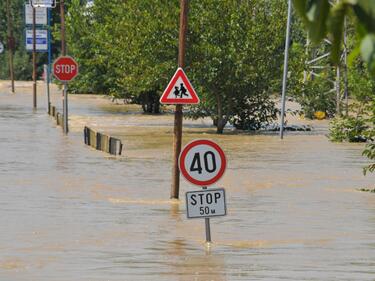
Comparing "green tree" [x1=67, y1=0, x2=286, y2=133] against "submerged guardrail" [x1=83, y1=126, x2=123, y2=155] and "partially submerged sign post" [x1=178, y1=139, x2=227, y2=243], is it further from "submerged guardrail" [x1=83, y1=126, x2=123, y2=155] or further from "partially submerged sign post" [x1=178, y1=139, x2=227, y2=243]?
"partially submerged sign post" [x1=178, y1=139, x2=227, y2=243]

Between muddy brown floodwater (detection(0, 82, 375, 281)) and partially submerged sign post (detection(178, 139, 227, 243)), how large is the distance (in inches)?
22.3

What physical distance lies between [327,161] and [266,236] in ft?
59.1

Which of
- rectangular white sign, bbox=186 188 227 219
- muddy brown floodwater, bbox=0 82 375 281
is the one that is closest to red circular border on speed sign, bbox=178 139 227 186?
rectangular white sign, bbox=186 188 227 219

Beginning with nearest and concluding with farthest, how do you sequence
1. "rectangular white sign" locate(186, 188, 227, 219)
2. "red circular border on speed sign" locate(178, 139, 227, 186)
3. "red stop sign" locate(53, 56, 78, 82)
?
"red circular border on speed sign" locate(178, 139, 227, 186)
"rectangular white sign" locate(186, 188, 227, 219)
"red stop sign" locate(53, 56, 78, 82)

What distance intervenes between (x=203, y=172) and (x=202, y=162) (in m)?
0.11

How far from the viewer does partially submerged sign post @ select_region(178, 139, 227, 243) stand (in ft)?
44.6

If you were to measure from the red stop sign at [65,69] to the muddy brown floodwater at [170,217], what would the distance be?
2.26 meters

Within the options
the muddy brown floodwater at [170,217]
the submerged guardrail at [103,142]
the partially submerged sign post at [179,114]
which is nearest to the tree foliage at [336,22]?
the muddy brown floodwater at [170,217]

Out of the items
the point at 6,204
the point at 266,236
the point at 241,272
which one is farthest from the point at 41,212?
the point at 241,272

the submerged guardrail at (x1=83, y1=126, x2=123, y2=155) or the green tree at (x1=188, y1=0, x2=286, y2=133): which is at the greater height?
the green tree at (x1=188, y1=0, x2=286, y2=133)

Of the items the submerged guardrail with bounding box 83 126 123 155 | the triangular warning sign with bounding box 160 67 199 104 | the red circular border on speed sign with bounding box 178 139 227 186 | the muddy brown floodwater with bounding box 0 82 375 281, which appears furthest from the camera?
the submerged guardrail with bounding box 83 126 123 155

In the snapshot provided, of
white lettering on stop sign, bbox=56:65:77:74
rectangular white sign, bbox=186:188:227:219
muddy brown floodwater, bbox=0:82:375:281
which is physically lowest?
muddy brown floodwater, bbox=0:82:375:281

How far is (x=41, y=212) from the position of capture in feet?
66.5

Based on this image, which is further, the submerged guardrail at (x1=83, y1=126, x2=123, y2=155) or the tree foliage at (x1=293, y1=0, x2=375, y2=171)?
the submerged guardrail at (x1=83, y1=126, x2=123, y2=155)
